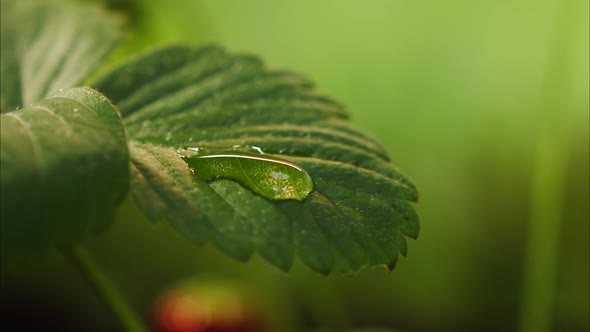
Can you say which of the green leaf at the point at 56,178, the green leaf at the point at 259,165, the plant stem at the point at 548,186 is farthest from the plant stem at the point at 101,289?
the plant stem at the point at 548,186

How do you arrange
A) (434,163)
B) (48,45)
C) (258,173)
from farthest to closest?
(434,163) → (48,45) → (258,173)

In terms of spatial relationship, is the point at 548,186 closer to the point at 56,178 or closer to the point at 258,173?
the point at 258,173

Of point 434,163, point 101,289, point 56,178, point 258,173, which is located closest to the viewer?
point 56,178

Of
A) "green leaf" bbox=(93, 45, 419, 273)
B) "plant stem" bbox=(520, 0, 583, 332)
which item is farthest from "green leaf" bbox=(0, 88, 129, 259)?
"plant stem" bbox=(520, 0, 583, 332)

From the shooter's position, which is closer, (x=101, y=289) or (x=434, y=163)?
(x=101, y=289)

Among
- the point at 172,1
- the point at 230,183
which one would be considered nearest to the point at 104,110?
the point at 230,183

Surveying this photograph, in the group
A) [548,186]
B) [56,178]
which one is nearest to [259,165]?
[56,178]

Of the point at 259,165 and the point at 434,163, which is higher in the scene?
the point at 259,165

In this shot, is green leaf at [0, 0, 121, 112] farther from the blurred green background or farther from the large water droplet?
the blurred green background
